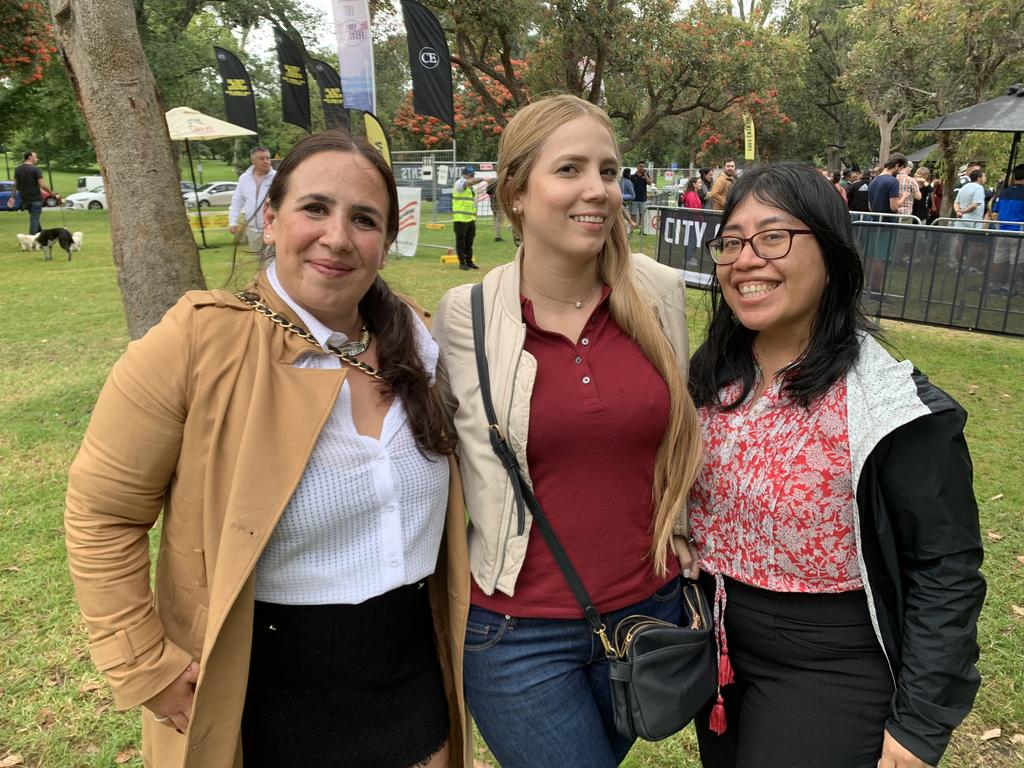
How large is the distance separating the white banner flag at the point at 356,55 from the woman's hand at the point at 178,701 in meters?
8.62

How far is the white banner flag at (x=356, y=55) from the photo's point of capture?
9072 millimetres

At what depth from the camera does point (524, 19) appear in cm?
1590

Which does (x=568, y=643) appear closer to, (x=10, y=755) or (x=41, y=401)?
(x=10, y=755)

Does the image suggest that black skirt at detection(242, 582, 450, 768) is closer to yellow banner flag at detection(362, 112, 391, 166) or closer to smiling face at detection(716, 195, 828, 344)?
smiling face at detection(716, 195, 828, 344)

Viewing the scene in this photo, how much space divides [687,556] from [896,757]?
0.65 metres

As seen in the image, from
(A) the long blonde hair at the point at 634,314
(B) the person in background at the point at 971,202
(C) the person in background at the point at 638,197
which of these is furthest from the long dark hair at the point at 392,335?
(C) the person in background at the point at 638,197

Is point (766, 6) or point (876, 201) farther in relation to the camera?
point (766, 6)

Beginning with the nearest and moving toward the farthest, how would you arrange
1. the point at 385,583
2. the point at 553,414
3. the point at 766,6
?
the point at 385,583 → the point at 553,414 → the point at 766,6

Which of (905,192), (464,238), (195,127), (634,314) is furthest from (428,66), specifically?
(634,314)

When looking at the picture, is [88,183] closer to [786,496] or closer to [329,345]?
[329,345]

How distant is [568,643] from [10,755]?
2440 mm

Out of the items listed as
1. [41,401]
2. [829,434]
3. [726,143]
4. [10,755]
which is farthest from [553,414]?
[726,143]

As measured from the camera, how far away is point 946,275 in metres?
9.15

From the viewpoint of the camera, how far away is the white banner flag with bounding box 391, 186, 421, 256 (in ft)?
45.5
